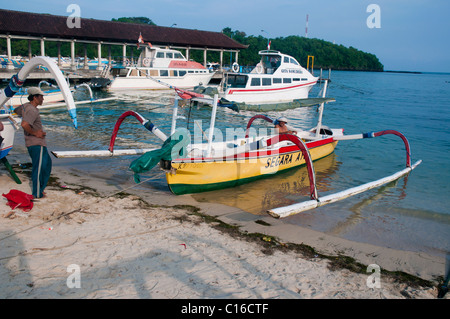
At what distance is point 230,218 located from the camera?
6773mm

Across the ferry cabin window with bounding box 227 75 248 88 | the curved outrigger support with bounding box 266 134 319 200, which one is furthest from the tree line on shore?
the curved outrigger support with bounding box 266 134 319 200

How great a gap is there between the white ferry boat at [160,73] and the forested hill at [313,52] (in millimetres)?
44520

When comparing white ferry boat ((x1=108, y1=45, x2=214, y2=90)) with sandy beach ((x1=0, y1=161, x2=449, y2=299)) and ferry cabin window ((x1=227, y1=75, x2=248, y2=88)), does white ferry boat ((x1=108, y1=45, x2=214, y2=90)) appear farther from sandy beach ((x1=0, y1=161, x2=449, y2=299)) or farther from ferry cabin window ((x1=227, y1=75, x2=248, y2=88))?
sandy beach ((x1=0, y1=161, x2=449, y2=299))

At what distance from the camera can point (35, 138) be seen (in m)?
6.07

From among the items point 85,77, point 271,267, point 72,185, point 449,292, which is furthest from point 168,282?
point 85,77

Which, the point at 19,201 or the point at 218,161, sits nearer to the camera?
the point at 19,201

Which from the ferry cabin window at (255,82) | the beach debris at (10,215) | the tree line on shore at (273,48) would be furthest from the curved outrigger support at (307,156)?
the tree line on shore at (273,48)

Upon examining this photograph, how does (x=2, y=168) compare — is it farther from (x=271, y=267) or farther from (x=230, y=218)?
(x=271, y=267)

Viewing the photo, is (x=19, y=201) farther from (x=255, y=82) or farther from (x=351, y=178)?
(x=255, y=82)

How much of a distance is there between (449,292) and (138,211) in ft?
16.4

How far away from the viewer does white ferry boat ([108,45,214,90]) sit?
28.8 metres

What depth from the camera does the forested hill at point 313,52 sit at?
85.1 meters

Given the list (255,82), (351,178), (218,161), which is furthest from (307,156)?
(255,82)

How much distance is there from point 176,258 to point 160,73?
89.9 ft
